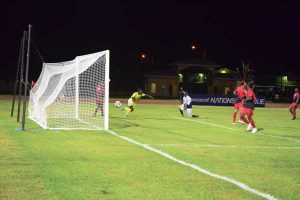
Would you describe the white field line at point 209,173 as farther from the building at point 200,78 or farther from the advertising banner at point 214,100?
the building at point 200,78

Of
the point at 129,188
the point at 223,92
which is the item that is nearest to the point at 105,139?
the point at 129,188

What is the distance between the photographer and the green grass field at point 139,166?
7.00m

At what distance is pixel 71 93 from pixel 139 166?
1190 cm

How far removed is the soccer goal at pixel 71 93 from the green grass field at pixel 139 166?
304 centimetres

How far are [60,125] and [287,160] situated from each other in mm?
10021

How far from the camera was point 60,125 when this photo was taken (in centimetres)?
1812

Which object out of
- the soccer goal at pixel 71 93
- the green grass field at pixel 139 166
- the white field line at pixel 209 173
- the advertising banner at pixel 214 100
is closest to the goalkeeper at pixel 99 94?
the soccer goal at pixel 71 93

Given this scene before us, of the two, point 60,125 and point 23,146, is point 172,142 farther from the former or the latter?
point 60,125

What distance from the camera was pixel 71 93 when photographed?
809 inches

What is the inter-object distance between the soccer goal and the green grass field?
3040 millimetres

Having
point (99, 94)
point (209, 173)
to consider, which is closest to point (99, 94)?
point (99, 94)

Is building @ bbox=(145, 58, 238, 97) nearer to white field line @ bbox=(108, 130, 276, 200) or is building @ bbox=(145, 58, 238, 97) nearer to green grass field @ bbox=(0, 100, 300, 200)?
green grass field @ bbox=(0, 100, 300, 200)

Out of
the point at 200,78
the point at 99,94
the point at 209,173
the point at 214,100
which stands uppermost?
the point at 200,78

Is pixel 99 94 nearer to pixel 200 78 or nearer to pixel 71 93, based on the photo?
pixel 71 93
